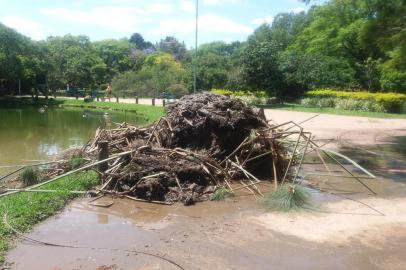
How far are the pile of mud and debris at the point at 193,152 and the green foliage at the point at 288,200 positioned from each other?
120 centimetres

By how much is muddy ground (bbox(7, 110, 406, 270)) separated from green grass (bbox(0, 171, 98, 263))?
207 millimetres

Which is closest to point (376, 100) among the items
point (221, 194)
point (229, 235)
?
point (221, 194)

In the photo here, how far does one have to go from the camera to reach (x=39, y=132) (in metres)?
22.1

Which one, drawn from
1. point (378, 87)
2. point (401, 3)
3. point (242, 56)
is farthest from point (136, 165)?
point (378, 87)

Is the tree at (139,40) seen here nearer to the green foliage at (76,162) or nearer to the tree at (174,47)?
the tree at (174,47)

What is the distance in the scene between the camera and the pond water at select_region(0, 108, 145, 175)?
15469 millimetres

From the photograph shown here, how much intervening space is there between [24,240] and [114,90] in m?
41.1

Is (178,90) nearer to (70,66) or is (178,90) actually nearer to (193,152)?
(70,66)

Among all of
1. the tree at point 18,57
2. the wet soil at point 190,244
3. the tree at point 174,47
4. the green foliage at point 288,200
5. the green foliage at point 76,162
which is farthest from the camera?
the tree at point 174,47

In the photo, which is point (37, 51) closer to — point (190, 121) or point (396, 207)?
point (190, 121)

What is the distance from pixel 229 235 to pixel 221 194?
2.06 meters

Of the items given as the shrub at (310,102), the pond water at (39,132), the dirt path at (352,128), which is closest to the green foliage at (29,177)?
the pond water at (39,132)

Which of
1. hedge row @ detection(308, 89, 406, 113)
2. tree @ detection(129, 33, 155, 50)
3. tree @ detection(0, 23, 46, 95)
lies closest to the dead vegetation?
hedge row @ detection(308, 89, 406, 113)

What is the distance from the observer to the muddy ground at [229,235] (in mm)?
5933
